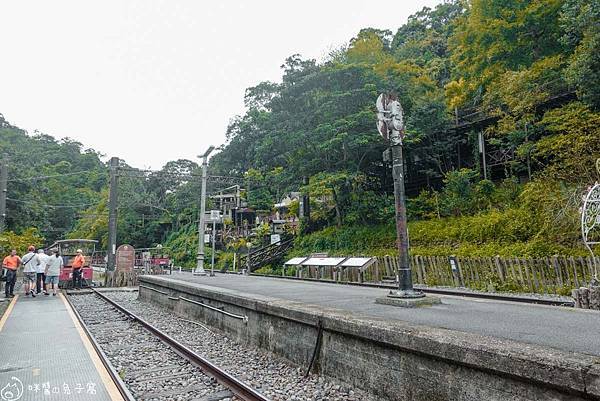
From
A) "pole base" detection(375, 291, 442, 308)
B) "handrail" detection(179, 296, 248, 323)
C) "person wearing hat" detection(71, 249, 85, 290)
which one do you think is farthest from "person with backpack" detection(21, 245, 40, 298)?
"pole base" detection(375, 291, 442, 308)

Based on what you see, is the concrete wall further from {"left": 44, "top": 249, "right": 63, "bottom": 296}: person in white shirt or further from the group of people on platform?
{"left": 44, "top": 249, "right": 63, "bottom": 296}: person in white shirt

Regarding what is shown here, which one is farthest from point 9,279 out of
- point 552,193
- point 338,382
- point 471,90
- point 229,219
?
point 229,219

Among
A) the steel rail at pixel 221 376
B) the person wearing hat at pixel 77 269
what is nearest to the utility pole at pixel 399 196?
the steel rail at pixel 221 376

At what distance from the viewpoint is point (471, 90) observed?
78.9 feet

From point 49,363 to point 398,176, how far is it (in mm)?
5540

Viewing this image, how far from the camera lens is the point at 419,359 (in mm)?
3646

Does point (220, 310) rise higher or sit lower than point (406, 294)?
lower

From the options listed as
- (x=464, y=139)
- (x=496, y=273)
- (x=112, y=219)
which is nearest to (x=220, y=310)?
(x=496, y=273)

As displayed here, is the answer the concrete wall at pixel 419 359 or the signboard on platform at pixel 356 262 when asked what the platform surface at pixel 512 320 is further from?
the signboard on platform at pixel 356 262

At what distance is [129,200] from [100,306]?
43.1 meters

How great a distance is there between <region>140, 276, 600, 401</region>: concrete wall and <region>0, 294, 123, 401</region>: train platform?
228 cm

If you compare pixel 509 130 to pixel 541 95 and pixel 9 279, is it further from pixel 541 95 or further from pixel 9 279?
pixel 9 279

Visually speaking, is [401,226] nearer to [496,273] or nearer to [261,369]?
[261,369]

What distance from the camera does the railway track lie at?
15.2 ft
